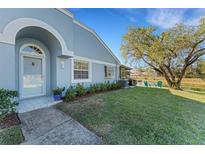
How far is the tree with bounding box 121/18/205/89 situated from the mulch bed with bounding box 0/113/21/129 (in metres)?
12.5

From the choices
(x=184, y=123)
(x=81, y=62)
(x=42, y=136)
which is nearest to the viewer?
(x=42, y=136)

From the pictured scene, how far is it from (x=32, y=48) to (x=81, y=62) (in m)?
3.52

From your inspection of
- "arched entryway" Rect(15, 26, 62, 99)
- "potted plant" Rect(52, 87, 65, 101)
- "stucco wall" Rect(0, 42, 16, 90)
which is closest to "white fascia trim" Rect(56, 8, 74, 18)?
"arched entryway" Rect(15, 26, 62, 99)

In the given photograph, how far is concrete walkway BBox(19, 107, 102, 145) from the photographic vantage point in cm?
291

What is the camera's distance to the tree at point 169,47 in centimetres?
1167

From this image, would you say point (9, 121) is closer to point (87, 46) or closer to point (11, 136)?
point (11, 136)

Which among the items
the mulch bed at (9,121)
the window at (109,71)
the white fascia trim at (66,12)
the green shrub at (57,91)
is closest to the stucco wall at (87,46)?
the window at (109,71)

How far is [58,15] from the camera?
6363 millimetres

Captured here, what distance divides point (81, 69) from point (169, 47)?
9687mm

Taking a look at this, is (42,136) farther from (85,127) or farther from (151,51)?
(151,51)

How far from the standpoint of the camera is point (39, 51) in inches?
263

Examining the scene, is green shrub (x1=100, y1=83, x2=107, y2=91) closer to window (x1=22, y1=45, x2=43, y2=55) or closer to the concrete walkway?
window (x1=22, y1=45, x2=43, y2=55)
